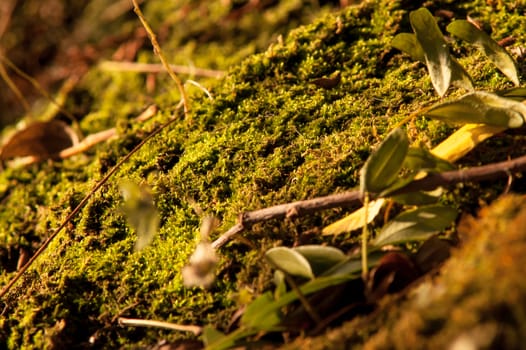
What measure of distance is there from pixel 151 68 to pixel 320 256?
6.18 ft

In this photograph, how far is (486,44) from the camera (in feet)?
4.87

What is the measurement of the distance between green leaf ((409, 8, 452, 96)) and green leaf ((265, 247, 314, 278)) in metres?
0.61

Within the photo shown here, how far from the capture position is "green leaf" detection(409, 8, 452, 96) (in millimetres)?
1420

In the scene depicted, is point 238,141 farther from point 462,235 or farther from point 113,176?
point 462,235

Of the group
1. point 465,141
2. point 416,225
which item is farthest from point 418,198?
point 465,141

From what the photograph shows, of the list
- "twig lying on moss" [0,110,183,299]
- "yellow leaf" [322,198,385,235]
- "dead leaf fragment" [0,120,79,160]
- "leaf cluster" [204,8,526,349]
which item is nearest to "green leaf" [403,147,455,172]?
"leaf cluster" [204,8,526,349]

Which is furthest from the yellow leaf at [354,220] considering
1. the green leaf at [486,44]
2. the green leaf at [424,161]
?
the green leaf at [486,44]

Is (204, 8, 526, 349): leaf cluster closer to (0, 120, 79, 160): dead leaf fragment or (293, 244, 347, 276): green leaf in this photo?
(293, 244, 347, 276): green leaf

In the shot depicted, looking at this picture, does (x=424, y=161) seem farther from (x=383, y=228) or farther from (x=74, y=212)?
(x=74, y=212)

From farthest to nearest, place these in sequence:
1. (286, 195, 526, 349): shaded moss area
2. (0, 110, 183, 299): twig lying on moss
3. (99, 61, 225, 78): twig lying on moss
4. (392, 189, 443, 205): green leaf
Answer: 1. (99, 61, 225, 78): twig lying on moss
2. (0, 110, 183, 299): twig lying on moss
3. (392, 189, 443, 205): green leaf
4. (286, 195, 526, 349): shaded moss area

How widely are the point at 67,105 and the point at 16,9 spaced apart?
5.56 feet

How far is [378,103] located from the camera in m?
1.66

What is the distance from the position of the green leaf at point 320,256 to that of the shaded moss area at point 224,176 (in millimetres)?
126

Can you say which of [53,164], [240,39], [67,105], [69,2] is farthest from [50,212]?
[69,2]
